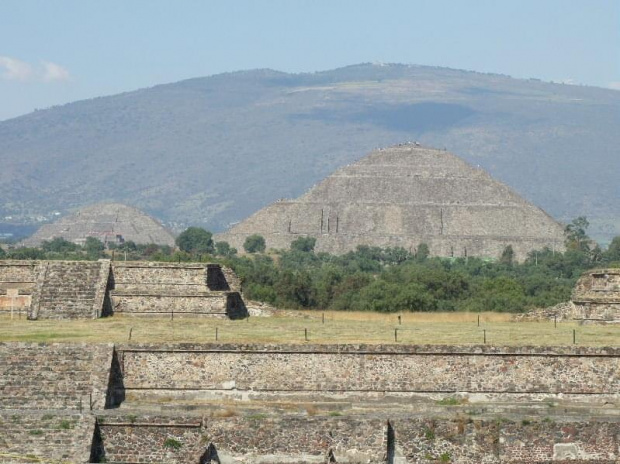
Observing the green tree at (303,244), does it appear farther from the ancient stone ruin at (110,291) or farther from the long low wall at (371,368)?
the long low wall at (371,368)

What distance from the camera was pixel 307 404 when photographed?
34.2m

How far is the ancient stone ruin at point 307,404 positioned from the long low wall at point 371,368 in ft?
0.07

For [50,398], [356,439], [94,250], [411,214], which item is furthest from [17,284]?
[411,214]

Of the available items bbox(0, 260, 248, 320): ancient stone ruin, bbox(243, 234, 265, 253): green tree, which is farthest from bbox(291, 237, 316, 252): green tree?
bbox(0, 260, 248, 320): ancient stone ruin

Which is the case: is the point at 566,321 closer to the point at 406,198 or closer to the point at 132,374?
the point at 132,374

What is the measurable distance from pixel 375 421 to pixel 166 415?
150 inches

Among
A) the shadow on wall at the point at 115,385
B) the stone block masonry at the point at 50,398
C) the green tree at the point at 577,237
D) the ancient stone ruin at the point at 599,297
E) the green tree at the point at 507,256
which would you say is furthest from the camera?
the green tree at the point at 577,237

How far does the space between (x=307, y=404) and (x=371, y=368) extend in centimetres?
161

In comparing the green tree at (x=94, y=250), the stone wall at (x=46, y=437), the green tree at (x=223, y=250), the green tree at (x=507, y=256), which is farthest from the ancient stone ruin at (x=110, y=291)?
the green tree at (x=223, y=250)

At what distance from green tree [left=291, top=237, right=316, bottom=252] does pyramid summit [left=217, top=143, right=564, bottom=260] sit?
387 centimetres

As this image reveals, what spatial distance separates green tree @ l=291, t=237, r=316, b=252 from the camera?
15438 cm

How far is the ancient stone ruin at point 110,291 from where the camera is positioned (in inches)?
1746

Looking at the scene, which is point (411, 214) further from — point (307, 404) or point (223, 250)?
point (307, 404)

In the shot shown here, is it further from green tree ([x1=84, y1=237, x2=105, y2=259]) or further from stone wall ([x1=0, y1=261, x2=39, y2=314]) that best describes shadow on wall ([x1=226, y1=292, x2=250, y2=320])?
green tree ([x1=84, y1=237, x2=105, y2=259])
